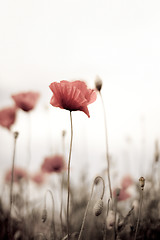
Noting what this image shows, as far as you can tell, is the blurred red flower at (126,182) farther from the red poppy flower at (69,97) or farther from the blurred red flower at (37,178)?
the red poppy flower at (69,97)

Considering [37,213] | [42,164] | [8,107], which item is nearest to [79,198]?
[37,213]

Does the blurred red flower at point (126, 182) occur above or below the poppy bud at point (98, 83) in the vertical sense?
below

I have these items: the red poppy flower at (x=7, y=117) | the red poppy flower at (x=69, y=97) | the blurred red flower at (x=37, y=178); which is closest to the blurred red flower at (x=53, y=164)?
the red poppy flower at (x=7, y=117)

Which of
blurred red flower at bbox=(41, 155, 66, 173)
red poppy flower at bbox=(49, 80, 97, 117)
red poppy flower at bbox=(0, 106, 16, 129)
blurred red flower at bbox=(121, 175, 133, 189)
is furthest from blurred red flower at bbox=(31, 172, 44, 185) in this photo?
red poppy flower at bbox=(49, 80, 97, 117)

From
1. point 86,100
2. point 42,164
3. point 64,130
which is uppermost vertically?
point 86,100

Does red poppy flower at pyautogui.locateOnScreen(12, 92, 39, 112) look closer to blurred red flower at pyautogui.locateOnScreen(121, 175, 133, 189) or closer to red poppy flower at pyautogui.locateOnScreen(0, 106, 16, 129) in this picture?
red poppy flower at pyautogui.locateOnScreen(0, 106, 16, 129)

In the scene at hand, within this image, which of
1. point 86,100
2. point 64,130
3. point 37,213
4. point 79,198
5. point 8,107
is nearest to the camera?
point 86,100

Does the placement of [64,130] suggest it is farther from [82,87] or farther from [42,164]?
[42,164]

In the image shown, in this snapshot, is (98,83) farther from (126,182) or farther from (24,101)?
(126,182)
